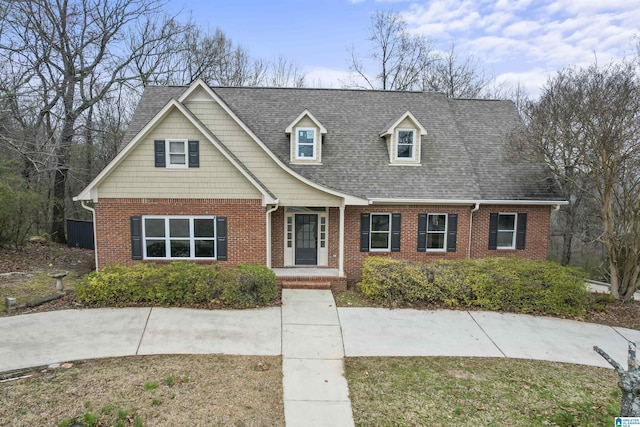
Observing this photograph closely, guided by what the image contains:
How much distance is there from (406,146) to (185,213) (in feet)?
26.5

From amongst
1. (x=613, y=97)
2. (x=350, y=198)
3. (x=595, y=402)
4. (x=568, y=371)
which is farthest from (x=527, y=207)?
(x=595, y=402)

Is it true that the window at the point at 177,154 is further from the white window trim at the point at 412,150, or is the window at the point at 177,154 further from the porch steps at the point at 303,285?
the white window trim at the point at 412,150

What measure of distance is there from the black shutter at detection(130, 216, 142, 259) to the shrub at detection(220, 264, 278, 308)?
3271 mm

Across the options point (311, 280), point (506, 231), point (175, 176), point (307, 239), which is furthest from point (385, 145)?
point (175, 176)

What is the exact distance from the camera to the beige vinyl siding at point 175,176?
36.7 feet

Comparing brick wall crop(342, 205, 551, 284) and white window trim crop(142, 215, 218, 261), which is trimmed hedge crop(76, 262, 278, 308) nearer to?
white window trim crop(142, 215, 218, 261)

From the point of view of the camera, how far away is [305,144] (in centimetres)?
1376

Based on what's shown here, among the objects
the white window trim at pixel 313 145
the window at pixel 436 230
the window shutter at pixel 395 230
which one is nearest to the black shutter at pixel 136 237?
A: the white window trim at pixel 313 145

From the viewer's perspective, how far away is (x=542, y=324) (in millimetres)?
9625

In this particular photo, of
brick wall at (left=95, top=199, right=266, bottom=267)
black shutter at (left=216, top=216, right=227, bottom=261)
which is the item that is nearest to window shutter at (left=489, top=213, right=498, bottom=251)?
brick wall at (left=95, top=199, right=266, bottom=267)

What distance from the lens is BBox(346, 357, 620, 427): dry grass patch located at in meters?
5.64

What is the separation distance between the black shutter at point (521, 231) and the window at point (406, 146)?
177 inches

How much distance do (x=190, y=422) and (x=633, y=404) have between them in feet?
18.2

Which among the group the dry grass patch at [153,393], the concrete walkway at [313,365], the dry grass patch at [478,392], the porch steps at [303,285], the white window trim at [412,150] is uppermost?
the white window trim at [412,150]
